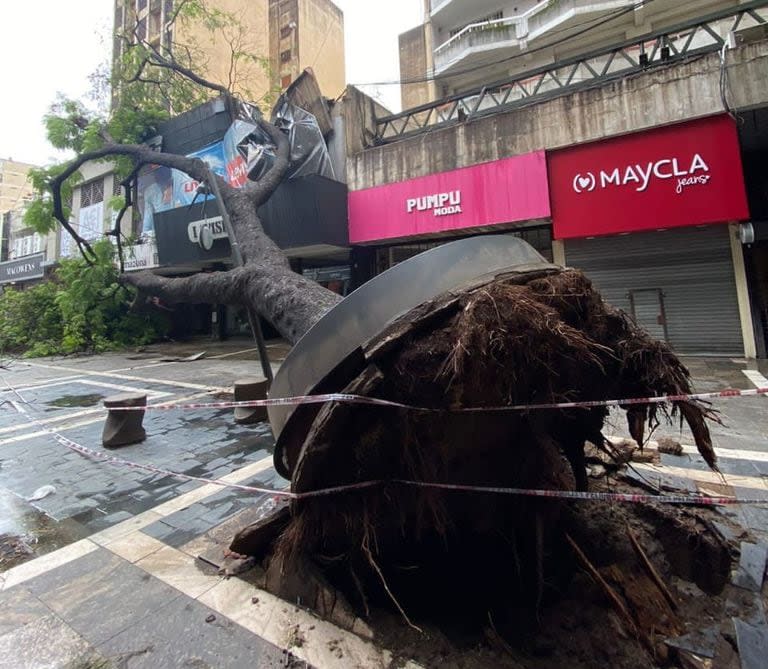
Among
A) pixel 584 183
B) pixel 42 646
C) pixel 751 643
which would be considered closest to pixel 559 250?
pixel 584 183

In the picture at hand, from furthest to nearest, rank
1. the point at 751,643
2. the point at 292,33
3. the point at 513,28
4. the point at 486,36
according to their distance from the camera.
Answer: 1. the point at 292,33
2. the point at 486,36
3. the point at 513,28
4. the point at 751,643

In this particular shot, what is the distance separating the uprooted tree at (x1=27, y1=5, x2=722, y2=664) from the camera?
163 cm

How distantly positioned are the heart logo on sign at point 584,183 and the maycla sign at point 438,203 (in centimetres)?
296

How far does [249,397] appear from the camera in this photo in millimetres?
5922

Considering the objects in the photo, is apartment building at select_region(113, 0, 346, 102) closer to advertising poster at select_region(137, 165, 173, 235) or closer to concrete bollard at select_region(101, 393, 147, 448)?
advertising poster at select_region(137, 165, 173, 235)

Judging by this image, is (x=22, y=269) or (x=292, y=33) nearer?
(x=22, y=269)

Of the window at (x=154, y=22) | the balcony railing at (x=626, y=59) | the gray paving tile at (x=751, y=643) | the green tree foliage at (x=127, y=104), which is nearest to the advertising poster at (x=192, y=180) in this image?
the green tree foliage at (x=127, y=104)

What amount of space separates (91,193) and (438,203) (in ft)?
72.6

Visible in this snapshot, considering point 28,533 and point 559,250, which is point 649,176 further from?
point 28,533

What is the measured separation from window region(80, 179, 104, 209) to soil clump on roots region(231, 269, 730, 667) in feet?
88.0

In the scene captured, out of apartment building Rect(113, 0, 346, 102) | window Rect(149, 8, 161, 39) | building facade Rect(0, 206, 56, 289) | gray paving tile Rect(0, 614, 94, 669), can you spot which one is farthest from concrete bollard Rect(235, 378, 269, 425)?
window Rect(149, 8, 161, 39)

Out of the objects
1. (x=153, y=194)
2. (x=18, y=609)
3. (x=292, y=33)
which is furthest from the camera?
(x=292, y=33)

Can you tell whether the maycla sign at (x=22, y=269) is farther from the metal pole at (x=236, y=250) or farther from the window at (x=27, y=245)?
the metal pole at (x=236, y=250)

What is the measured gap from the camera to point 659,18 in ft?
48.8
